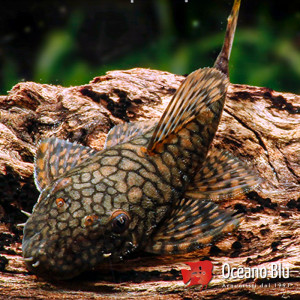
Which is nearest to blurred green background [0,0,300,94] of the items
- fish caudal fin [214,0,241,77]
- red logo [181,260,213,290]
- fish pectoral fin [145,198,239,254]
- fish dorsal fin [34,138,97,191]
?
fish caudal fin [214,0,241,77]

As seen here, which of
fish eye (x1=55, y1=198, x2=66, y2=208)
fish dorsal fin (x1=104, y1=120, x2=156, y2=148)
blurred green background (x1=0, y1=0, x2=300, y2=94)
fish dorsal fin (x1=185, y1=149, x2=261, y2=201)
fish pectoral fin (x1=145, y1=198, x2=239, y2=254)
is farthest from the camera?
blurred green background (x1=0, y1=0, x2=300, y2=94)

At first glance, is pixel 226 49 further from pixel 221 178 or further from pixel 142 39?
pixel 142 39

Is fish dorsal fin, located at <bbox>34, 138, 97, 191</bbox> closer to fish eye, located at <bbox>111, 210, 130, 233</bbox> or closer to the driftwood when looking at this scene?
the driftwood

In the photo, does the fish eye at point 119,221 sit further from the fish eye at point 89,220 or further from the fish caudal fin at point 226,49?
the fish caudal fin at point 226,49

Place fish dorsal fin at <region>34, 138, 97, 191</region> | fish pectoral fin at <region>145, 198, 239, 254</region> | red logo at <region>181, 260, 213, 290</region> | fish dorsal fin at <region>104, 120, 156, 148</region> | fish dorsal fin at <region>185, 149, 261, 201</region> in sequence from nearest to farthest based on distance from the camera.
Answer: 1. red logo at <region>181, 260, 213, 290</region>
2. fish pectoral fin at <region>145, 198, 239, 254</region>
3. fish dorsal fin at <region>34, 138, 97, 191</region>
4. fish dorsal fin at <region>185, 149, 261, 201</region>
5. fish dorsal fin at <region>104, 120, 156, 148</region>

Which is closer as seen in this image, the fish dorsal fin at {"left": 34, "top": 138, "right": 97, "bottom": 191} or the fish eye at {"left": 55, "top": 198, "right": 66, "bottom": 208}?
the fish eye at {"left": 55, "top": 198, "right": 66, "bottom": 208}

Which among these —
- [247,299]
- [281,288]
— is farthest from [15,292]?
[281,288]

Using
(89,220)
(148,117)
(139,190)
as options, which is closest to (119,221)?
(89,220)
